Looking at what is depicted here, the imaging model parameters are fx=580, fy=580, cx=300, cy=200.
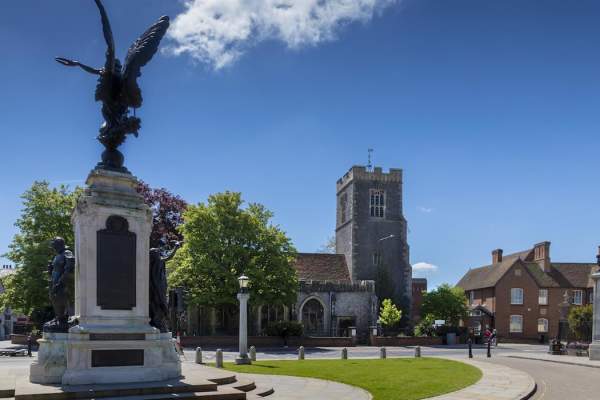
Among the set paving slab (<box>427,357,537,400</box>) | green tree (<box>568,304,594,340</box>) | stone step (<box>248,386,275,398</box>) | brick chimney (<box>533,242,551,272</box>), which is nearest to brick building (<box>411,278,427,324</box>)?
brick chimney (<box>533,242,551,272</box>)

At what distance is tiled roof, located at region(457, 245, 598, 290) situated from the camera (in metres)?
64.4

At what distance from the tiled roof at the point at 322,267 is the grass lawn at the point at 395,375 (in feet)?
108

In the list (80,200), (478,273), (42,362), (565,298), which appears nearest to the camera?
(42,362)

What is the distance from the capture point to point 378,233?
63.2 meters

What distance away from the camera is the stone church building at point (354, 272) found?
5375 centimetres

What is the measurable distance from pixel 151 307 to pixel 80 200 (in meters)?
3.35

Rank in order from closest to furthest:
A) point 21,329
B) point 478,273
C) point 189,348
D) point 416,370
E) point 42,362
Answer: point 42,362 → point 416,370 → point 189,348 → point 478,273 → point 21,329

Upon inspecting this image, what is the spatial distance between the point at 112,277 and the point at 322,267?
4820cm

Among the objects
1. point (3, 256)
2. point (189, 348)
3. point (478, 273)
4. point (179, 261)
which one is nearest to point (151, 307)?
point (189, 348)

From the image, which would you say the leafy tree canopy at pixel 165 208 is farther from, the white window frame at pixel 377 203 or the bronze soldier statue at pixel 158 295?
the bronze soldier statue at pixel 158 295

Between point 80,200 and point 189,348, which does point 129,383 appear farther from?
point 189,348

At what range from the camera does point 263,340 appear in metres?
43.3

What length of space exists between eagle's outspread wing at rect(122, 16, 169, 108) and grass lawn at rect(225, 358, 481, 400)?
33.8 feet

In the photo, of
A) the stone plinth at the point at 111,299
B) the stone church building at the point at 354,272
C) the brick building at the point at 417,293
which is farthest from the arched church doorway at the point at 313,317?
the stone plinth at the point at 111,299
